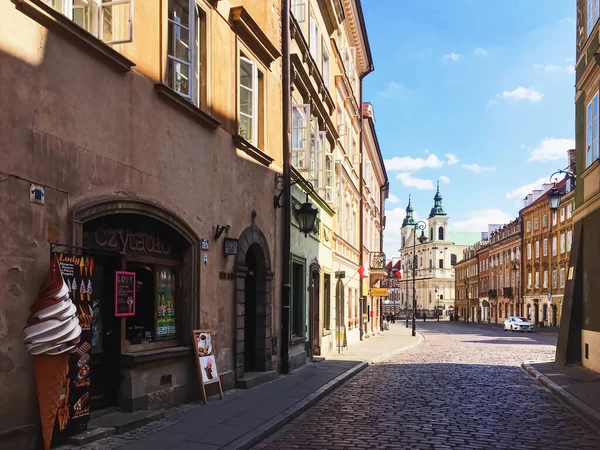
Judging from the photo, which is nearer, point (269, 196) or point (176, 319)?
point (176, 319)

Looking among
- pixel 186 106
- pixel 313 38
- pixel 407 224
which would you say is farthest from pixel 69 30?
pixel 407 224

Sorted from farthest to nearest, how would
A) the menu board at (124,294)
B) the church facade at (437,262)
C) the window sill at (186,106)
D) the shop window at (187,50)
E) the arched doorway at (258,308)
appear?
the church facade at (437,262)
the arched doorway at (258,308)
the shop window at (187,50)
the window sill at (186,106)
the menu board at (124,294)

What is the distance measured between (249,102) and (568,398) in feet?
28.1

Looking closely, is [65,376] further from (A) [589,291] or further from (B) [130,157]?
(A) [589,291]

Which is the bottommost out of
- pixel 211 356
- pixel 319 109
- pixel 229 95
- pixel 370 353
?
pixel 370 353

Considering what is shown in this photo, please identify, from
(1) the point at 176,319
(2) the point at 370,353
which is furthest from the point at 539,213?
(1) the point at 176,319

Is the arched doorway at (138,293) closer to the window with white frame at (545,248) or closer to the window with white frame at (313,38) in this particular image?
the window with white frame at (313,38)

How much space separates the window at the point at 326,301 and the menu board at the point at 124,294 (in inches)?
536

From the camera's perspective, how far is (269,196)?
1491cm

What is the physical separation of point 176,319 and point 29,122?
478 centimetres

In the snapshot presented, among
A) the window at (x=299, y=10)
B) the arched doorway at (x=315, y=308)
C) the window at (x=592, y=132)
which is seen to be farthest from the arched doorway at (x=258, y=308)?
the window at (x=592, y=132)

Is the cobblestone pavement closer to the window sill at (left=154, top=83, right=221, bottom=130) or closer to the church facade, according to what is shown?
the window sill at (left=154, top=83, right=221, bottom=130)

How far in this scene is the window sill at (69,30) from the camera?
22.1 feet

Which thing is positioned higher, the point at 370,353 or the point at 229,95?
the point at 229,95
